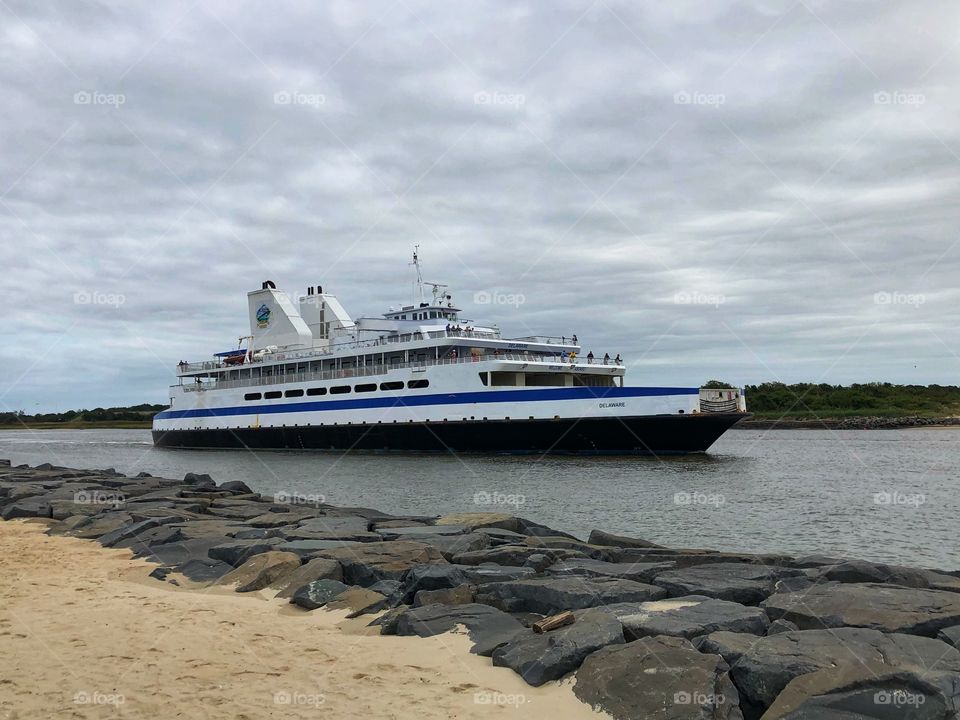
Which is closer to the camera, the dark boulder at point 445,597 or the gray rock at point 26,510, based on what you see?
the dark boulder at point 445,597

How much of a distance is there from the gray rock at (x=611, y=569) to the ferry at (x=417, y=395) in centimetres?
2183

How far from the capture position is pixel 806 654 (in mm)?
5391

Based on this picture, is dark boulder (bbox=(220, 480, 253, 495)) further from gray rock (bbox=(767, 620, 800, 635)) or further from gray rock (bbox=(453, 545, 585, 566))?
gray rock (bbox=(767, 620, 800, 635))

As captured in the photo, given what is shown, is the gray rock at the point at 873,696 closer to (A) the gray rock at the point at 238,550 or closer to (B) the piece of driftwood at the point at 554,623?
(B) the piece of driftwood at the point at 554,623

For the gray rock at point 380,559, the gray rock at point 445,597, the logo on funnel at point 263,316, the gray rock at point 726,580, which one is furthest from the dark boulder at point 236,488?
the logo on funnel at point 263,316

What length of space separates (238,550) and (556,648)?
18.0ft

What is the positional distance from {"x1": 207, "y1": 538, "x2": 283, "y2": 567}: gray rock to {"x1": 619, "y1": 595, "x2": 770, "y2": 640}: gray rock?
5026 mm

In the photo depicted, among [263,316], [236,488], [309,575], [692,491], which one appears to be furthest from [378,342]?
[309,575]

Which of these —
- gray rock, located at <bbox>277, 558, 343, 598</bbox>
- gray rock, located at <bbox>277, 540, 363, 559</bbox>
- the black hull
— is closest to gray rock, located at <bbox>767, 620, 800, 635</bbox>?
gray rock, located at <bbox>277, 558, 343, 598</bbox>

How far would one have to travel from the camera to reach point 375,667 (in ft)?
19.1

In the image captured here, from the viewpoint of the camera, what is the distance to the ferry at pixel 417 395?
102 ft

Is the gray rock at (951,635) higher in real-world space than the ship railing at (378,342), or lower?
lower

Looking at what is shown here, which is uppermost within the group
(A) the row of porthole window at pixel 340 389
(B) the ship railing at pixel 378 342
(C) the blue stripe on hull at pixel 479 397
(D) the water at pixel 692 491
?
(B) the ship railing at pixel 378 342

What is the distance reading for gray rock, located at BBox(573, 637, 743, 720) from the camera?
4.86 meters
